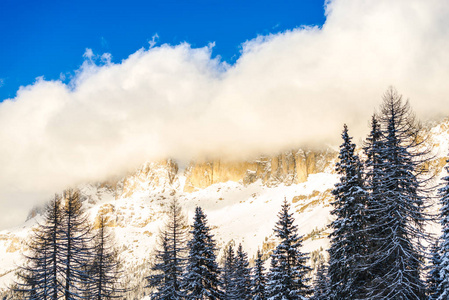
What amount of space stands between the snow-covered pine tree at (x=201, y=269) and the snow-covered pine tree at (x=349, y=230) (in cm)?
1137

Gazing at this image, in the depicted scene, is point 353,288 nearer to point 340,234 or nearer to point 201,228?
point 340,234

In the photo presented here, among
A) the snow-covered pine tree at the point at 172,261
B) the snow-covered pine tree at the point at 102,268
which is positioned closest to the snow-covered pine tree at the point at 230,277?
the snow-covered pine tree at the point at 172,261

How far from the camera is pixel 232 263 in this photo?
47094 millimetres

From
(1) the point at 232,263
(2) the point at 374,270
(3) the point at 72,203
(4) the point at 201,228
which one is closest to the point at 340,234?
(2) the point at 374,270

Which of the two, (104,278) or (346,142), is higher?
(346,142)

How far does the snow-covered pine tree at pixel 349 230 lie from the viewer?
22797mm

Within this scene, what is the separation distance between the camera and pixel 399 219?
65.3 ft

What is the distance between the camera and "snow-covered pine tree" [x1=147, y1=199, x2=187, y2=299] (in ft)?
111

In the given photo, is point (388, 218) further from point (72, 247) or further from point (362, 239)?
point (72, 247)

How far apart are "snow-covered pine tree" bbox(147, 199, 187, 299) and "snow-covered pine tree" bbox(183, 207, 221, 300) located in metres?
1.43

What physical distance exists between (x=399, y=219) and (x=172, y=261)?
2188cm

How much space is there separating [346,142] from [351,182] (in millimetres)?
3017

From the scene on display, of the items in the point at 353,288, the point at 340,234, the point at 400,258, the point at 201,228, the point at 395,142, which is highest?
the point at 395,142

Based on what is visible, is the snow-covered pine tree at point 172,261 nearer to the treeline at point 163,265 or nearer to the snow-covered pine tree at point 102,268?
the treeline at point 163,265
